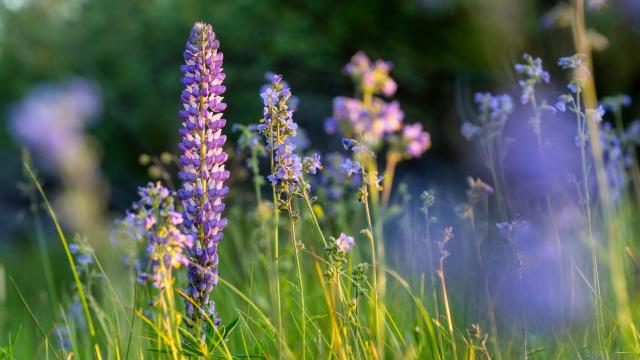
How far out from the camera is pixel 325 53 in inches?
366

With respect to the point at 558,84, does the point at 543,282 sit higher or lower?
lower

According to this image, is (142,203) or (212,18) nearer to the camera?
(142,203)

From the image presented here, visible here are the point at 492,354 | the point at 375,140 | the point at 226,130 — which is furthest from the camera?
the point at 226,130

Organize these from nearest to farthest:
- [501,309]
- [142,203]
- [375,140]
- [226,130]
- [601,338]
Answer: [375,140] < [142,203] < [601,338] < [501,309] < [226,130]

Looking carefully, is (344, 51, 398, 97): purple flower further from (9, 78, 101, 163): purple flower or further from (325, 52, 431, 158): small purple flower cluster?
(9, 78, 101, 163): purple flower

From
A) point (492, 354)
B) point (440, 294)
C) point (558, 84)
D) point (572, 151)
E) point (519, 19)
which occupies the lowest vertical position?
point (492, 354)

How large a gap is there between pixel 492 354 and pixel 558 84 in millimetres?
6068

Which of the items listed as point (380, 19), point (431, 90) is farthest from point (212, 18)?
point (431, 90)

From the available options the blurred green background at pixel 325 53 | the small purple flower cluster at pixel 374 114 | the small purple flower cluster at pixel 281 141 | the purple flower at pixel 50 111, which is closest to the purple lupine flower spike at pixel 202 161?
the small purple flower cluster at pixel 281 141

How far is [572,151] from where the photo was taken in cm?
738

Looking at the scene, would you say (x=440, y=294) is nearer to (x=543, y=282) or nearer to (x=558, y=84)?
(x=543, y=282)

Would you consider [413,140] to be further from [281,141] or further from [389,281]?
[389,281]

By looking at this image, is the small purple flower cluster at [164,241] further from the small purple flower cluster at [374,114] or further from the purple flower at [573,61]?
the purple flower at [573,61]

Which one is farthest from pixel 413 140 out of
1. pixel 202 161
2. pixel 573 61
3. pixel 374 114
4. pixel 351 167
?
pixel 573 61
